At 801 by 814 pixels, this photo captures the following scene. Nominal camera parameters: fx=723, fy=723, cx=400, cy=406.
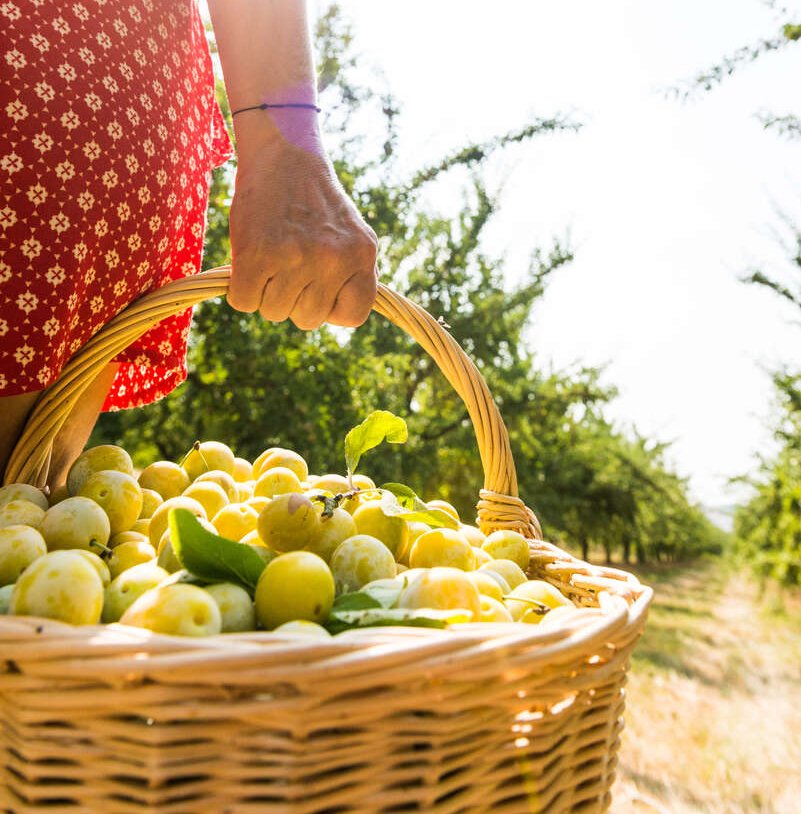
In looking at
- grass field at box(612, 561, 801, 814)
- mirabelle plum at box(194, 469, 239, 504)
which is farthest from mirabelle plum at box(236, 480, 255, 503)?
grass field at box(612, 561, 801, 814)

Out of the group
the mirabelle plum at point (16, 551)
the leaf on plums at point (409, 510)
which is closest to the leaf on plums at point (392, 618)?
the leaf on plums at point (409, 510)

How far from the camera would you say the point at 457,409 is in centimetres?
499

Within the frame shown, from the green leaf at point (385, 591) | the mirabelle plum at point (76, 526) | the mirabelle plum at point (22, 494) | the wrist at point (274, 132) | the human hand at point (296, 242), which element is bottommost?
the green leaf at point (385, 591)

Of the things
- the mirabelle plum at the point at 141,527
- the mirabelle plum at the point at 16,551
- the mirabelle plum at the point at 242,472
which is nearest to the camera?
the mirabelle plum at the point at 16,551

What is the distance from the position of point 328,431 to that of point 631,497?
6.23 m

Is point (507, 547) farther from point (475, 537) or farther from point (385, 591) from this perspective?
point (385, 591)

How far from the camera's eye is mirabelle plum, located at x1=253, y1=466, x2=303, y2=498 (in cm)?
99

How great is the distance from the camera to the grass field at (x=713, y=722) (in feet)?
7.34

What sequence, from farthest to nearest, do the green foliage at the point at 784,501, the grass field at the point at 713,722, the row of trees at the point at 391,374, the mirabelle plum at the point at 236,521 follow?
1. the green foliage at the point at 784,501
2. the row of trees at the point at 391,374
3. the grass field at the point at 713,722
4. the mirabelle plum at the point at 236,521

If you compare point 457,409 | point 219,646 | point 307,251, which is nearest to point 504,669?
point 219,646

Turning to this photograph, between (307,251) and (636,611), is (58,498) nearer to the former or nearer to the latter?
(307,251)

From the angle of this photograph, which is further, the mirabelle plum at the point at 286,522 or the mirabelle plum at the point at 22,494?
the mirabelle plum at the point at 22,494

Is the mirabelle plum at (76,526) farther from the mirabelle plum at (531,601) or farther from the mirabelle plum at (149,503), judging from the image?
the mirabelle plum at (531,601)

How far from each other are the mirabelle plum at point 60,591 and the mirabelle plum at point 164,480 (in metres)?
0.46
